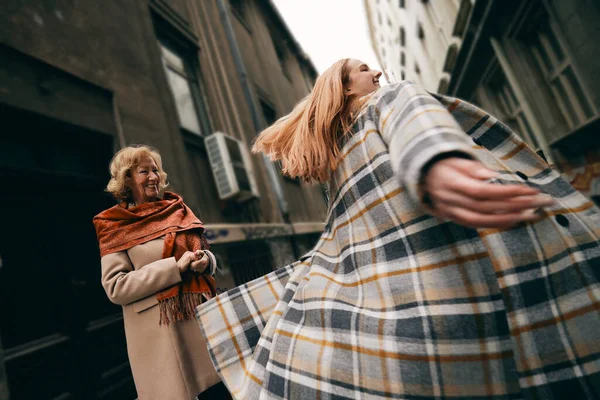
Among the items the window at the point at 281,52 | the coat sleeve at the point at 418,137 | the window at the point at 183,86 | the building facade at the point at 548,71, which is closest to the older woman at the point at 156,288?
the coat sleeve at the point at 418,137

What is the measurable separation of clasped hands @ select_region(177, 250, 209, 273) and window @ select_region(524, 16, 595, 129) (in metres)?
6.11

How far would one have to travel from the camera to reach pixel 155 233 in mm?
1801

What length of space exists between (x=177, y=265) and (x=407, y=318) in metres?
1.27

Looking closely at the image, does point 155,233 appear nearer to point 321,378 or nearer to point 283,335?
point 283,335

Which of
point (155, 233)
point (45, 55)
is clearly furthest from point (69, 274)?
point (45, 55)

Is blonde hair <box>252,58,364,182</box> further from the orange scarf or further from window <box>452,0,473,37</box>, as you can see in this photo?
window <box>452,0,473,37</box>

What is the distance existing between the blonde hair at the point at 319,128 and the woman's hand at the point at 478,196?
0.56m

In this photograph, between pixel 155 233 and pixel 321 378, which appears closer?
pixel 321 378

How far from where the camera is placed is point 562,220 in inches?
33.8

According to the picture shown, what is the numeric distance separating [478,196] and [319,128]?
2.18 feet

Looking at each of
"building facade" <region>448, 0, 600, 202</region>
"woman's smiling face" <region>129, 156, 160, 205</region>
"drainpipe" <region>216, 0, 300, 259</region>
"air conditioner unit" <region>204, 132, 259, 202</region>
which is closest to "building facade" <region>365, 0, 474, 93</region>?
"building facade" <region>448, 0, 600, 202</region>

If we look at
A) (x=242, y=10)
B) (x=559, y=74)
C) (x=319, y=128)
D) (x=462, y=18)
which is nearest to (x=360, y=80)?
(x=319, y=128)

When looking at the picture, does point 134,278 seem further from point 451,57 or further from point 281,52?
point 281,52

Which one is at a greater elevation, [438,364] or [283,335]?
[283,335]
